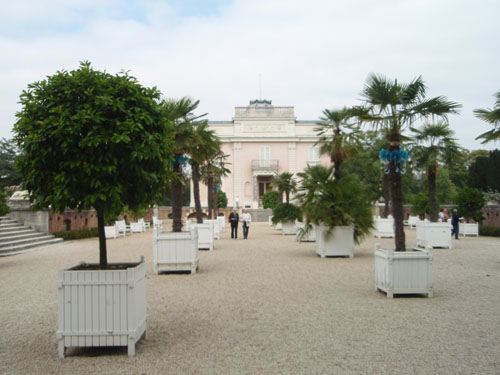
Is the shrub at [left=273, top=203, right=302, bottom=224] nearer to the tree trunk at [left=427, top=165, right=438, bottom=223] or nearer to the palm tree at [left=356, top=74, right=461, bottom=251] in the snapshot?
the tree trunk at [left=427, top=165, right=438, bottom=223]

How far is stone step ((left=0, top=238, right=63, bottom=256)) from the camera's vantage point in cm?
1692

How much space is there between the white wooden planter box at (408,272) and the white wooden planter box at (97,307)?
4808 millimetres

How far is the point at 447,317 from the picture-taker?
6.89 meters

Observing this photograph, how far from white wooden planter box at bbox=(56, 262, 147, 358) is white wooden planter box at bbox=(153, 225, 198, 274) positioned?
255 inches

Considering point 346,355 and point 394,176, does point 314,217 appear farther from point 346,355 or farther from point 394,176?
point 346,355

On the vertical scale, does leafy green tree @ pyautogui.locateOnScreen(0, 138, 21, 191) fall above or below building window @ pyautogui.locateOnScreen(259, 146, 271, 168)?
below

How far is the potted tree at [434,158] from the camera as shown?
18.2 meters

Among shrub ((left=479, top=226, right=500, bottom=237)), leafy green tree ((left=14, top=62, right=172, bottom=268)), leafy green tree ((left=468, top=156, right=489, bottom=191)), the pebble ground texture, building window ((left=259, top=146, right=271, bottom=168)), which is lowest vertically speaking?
the pebble ground texture

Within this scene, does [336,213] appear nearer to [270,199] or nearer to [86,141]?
[86,141]

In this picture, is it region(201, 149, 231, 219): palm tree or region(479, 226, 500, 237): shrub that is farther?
region(201, 149, 231, 219): palm tree

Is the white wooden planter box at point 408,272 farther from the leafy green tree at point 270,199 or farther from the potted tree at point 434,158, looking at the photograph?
the leafy green tree at point 270,199

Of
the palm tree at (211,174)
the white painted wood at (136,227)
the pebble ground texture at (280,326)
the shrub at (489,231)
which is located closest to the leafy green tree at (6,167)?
the white painted wood at (136,227)

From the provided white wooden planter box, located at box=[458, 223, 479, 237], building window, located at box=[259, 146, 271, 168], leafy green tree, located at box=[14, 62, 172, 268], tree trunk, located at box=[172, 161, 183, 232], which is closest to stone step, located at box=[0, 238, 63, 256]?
tree trunk, located at box=[172, 161, 183, 232]

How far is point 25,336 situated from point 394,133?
7480 mm
